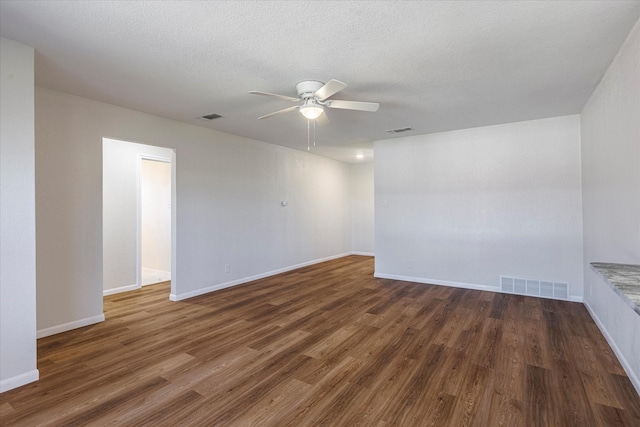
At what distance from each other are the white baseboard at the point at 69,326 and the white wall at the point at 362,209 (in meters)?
6.34

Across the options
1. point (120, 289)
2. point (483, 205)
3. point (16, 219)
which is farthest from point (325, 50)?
point (120, 289)

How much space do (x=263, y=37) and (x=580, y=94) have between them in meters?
3.55

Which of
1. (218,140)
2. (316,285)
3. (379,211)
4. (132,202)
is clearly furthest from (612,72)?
(132,202)

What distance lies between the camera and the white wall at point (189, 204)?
3219mm

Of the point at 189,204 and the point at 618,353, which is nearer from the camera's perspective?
the point at 618,353

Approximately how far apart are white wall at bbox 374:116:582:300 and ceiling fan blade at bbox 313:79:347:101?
10.3ft

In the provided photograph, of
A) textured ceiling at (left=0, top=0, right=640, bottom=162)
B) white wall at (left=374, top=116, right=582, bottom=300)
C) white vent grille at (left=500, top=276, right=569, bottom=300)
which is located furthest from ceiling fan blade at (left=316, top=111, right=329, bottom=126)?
white vent grille at (left=500, top=276, right=569, bottom=300)

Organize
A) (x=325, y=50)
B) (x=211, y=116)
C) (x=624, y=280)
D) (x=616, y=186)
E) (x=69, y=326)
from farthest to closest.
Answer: (x=211, y=116) < (x=69, y=326) < (x=616, y=186) < (x=325, y=50) < (x=624, y=280)

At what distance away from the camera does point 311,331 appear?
3250 mm

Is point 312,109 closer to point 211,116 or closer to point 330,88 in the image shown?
point 330,88

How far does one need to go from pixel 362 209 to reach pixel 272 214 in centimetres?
343

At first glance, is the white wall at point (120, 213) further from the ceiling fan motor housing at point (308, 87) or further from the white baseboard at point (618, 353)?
the white baseboard at point (618, 353)

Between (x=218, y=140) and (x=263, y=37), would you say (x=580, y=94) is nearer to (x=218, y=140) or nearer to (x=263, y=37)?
(x=263, y=37)

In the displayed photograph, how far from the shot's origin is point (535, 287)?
4430mm
